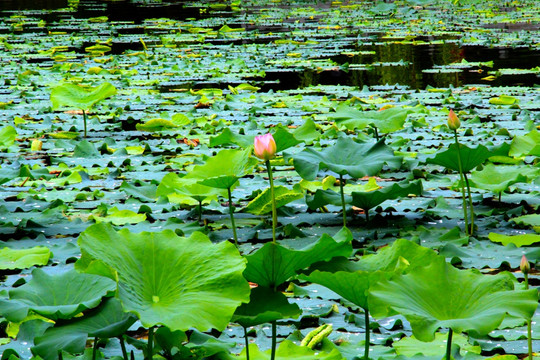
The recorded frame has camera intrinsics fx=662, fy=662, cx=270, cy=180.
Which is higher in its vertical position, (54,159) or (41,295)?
(41,295)

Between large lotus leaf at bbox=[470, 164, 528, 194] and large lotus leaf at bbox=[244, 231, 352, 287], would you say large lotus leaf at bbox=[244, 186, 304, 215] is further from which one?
large lotus leaf at bbox=[244, 231, 352, 287]

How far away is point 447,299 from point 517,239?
105cm

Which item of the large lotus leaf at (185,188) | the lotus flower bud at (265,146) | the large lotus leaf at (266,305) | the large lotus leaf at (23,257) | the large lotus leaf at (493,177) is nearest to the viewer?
the large lotus leaf at (266,305)

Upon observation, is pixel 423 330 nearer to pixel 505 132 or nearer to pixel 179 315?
pixel 179 315

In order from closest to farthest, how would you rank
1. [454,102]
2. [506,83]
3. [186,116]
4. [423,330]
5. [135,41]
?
[423,330], [186,116], [454,102], [506,83], [135,41]

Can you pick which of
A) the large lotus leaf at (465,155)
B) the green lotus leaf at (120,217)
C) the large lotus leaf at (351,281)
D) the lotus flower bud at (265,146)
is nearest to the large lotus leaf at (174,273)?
the large lotus leaf at (351,281)

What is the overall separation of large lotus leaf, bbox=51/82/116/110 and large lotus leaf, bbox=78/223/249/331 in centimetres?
275

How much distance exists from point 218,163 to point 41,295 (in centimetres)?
103

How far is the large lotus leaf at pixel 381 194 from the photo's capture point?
2270 mm

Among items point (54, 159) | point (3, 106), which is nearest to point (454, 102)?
point (54, 159)

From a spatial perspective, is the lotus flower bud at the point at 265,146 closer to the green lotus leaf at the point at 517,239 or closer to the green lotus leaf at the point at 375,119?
the green lotus leaf at the point at 517,239

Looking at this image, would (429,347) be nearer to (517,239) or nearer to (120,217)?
(517,239)

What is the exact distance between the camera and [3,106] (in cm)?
480

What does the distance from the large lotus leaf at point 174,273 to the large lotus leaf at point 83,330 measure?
4 centimetres
